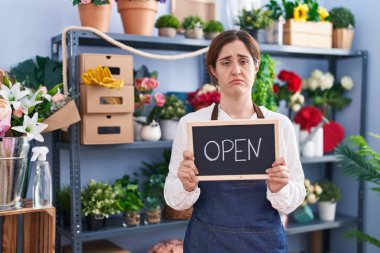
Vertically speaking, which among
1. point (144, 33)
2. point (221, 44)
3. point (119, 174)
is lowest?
point (119, 174)

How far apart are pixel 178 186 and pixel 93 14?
1.22 m

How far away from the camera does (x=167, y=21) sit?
106 inches

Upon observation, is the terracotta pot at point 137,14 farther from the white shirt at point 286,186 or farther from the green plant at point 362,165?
the green plant at point 362,165

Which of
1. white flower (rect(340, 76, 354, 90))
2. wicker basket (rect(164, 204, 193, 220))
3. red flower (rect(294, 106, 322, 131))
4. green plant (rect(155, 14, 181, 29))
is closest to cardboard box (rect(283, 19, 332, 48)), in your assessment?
white flower (rect(340, 76, 354, 90))

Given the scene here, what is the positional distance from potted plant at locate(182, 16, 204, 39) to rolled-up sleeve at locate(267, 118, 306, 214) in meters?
1.23

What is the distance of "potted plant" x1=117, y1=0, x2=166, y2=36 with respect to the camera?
254 cm

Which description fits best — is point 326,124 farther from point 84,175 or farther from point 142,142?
point 84,175

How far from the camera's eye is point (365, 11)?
3.38 m

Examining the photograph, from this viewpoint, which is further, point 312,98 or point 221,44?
point 312,98

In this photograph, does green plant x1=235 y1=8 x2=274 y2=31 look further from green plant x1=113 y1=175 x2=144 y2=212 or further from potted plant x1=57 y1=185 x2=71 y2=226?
potted plant x1=57 y1=185 x2=71 y2=226

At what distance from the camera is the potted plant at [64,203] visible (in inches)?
99.2

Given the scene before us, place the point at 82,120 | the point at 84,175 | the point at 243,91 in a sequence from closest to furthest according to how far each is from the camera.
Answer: the point at 243,91
the point at 82,120
the point at 84,175

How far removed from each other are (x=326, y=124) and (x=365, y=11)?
0.85m

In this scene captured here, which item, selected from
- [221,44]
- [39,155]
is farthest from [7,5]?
[221,44]
